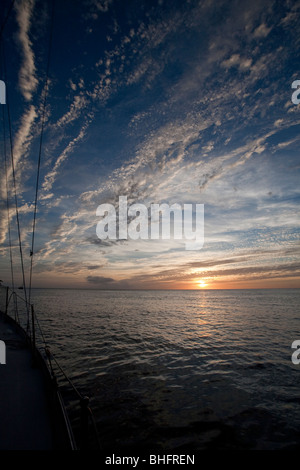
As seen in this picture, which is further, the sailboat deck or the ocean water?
the ocean water

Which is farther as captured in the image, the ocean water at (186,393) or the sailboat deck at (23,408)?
the ocean water at (186,393)

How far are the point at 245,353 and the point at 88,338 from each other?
14068 mm

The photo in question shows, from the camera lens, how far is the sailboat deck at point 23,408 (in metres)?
4.84

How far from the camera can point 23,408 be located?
6.16 metres

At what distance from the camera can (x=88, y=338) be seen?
814 inches

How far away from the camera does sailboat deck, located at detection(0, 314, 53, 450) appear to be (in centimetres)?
484

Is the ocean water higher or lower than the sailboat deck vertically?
lower

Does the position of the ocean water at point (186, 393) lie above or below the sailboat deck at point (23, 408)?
below

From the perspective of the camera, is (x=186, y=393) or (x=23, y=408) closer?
(x=23, y=408)

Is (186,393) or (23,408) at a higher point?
(23,408)
